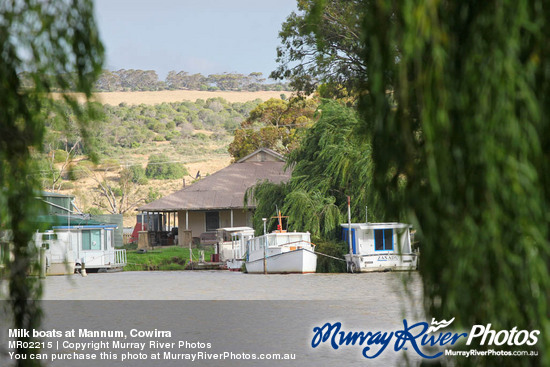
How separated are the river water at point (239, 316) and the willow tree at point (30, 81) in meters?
0.50

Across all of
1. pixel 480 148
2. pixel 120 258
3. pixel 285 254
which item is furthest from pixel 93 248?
pixel 480 148

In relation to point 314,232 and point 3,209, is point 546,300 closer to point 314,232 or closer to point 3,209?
point 3,209

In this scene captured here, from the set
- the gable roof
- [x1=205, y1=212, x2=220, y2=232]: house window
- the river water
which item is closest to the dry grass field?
the gable roof

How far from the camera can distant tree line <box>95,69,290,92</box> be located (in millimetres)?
152000

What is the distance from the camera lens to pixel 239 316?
15.0 meters

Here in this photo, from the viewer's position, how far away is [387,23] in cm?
299

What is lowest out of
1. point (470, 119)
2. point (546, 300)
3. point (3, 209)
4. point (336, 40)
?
point (546, 300)

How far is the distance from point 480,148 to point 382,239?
1136 inches

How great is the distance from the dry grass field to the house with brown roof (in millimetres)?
81299

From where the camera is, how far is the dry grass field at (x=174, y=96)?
130175 millimetres

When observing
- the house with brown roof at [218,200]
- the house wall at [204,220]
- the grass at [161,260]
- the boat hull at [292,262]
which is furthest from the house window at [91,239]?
the boat hull at [292,262]

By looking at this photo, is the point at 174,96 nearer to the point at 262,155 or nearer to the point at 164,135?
the point at 164,135

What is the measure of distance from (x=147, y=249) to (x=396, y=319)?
32.5 meters

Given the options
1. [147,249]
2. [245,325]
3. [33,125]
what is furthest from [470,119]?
[147,249]
